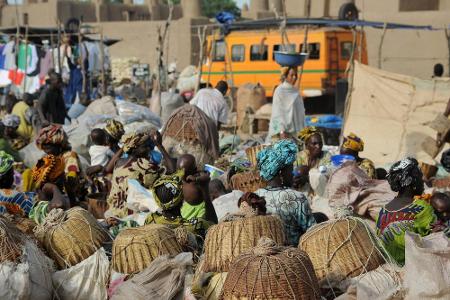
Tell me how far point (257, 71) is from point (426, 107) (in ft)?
35.7

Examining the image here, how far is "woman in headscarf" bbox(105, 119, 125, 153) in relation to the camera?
7.75 metres

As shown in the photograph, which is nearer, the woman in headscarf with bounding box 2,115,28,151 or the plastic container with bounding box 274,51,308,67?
the woman in headscarf with bounding box 2,115,28,151

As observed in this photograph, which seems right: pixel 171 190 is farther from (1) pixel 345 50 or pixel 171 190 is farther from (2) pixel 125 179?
(1) pixel 345 50

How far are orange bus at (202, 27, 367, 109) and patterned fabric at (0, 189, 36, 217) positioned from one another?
1314 centimetres

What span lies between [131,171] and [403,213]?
8.23 ft

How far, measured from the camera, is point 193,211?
539 centimetres

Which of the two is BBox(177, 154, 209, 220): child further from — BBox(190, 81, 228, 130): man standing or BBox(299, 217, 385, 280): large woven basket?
BBox(190, 81, 228, 130): man standing

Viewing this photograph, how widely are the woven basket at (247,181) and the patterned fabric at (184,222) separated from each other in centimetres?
166

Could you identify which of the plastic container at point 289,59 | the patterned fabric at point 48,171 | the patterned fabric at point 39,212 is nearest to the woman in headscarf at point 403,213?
the patterned fabric at point 39,212

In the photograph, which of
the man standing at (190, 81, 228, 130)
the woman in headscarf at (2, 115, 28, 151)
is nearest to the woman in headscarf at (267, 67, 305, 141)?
the man standing at (190, 81, 228, 130)

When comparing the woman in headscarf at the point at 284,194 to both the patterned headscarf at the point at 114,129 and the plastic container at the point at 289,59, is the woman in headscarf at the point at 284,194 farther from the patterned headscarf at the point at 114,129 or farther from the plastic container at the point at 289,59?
the plastic container at the point at 289,59

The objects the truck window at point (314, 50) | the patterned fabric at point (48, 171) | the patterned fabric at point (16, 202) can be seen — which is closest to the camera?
the patterned fabric at point (16, 202)

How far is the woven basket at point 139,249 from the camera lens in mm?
4457

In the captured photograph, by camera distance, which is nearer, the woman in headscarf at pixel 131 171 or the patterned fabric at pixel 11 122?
the woman in headscarf at pixel 131 171
